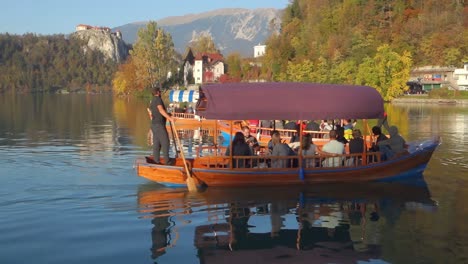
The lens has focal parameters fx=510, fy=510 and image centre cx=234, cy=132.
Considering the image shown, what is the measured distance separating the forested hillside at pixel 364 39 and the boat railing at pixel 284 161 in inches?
2572

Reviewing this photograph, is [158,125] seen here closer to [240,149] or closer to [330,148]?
[240,149]

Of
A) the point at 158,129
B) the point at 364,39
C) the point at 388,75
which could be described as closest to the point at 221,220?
the point at 158,129

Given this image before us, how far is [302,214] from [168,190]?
4518mm

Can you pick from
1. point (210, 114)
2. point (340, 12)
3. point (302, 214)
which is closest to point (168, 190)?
point (210, 114)

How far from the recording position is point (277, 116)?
49.8 ft

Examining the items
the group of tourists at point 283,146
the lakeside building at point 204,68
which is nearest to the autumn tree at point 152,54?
the lakeside building at point 204,68

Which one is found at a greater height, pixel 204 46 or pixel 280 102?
pixel 204 46

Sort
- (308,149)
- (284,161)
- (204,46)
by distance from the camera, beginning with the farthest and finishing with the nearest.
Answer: (204,46)
(308,149)
(284,161)

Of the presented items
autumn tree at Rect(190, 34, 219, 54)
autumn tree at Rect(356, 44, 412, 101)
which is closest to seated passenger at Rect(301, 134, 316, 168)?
autumn tree at Rect(356, 44, 412, 101)

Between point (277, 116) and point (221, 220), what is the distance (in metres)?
4.05

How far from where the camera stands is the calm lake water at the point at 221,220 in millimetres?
10234

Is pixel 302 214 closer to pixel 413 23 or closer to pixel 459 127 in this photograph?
pixel 459 127

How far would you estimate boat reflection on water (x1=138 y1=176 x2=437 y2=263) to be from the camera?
10.4 meters

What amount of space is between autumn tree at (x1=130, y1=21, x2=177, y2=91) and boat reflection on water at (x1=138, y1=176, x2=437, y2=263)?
91.5m
